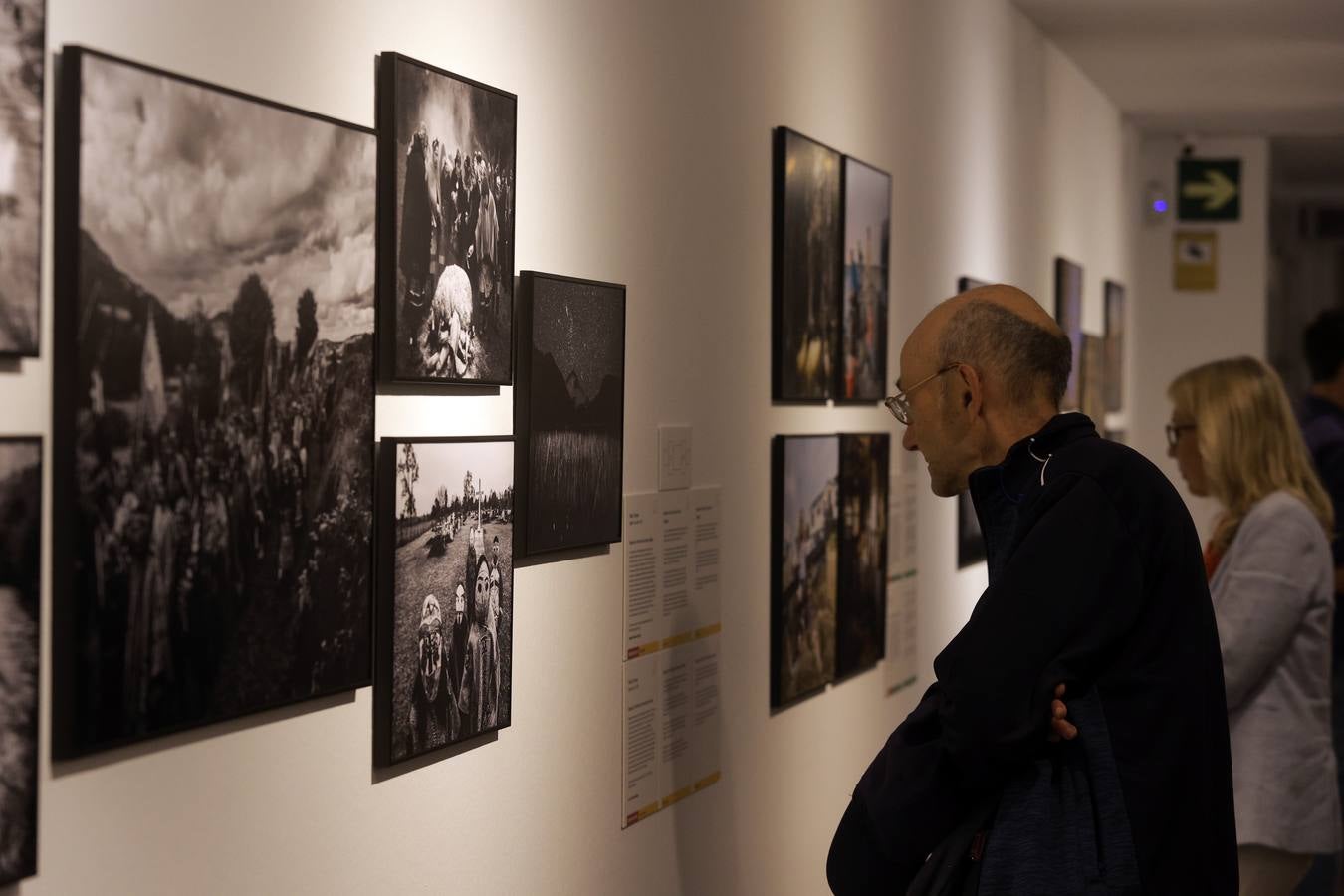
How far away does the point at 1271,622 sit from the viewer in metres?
3.73

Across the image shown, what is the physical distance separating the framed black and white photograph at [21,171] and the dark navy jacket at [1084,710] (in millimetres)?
1386

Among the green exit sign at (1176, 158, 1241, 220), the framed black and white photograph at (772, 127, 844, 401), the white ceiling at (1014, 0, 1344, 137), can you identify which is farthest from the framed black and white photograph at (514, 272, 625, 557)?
the green exit sign at (1176, 158, 1241, 220)

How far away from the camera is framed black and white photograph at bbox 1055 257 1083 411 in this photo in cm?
750

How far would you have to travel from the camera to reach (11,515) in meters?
1.65

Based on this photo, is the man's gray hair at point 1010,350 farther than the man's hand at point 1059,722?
Yes

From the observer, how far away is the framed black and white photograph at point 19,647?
5.39 feet

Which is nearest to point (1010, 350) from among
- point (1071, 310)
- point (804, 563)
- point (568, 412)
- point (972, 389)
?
point (972, 389)

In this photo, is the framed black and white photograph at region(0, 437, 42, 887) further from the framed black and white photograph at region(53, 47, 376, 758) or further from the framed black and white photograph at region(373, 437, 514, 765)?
the framed black and white photograph at region(373, 437, 514, 765)

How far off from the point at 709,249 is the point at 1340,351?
3510 millimetres

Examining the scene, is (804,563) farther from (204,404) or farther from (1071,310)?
(1071,310)

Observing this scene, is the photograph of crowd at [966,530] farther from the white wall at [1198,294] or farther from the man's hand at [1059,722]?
the white wall at [1198,294]

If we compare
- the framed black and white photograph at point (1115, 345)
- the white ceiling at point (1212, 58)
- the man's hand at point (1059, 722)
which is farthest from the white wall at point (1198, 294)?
the man's hand at point (1059, 722)

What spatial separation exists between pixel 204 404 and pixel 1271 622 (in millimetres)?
2822

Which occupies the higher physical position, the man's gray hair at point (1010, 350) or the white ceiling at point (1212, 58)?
the white ceiling at point (1212, 58)
